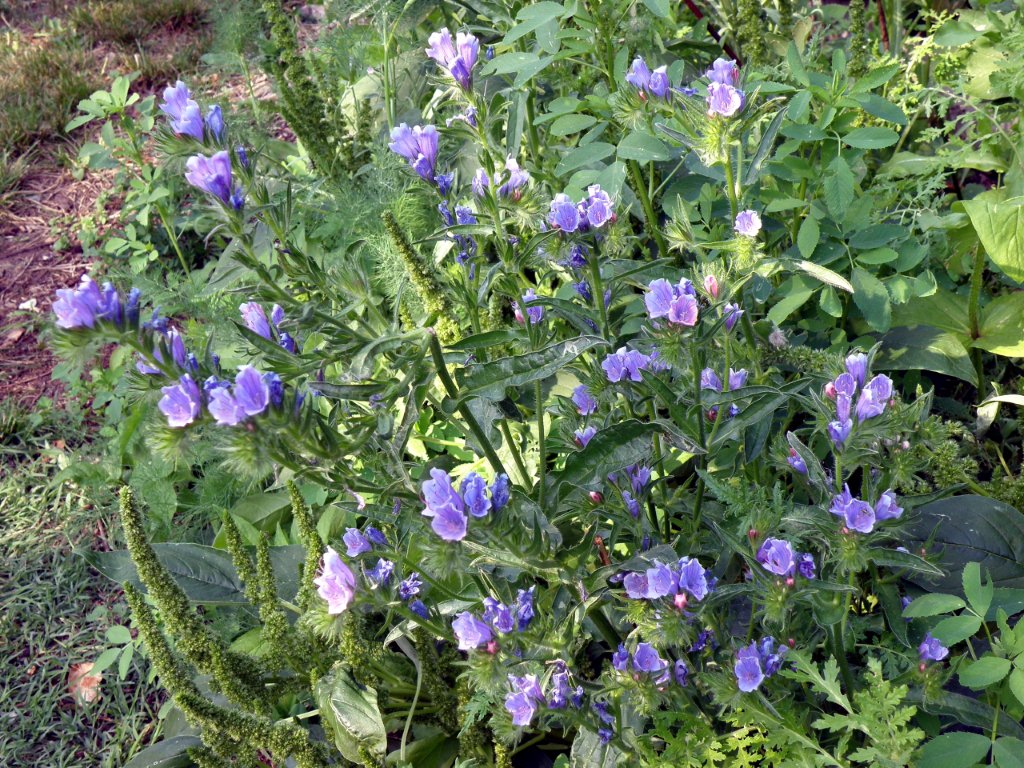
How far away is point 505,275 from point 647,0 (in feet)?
2.63

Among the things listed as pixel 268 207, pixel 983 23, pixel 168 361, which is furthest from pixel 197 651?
pixel 983 23

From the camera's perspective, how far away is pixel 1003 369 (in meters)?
2.61

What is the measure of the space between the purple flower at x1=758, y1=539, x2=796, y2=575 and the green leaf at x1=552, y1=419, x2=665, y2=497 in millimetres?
246

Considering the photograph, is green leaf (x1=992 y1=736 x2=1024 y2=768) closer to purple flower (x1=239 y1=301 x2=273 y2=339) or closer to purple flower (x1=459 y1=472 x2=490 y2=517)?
purple flower (x1=459 y1=472 x2=490 y2=517)

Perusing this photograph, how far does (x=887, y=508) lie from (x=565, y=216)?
67cm

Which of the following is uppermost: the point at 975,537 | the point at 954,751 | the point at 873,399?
the point at 873,399

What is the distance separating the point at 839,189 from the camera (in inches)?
87.7

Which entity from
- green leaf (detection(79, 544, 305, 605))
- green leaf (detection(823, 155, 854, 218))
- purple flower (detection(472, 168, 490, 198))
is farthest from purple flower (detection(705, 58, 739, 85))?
green leaf (detection(79, 544, 305, 605))

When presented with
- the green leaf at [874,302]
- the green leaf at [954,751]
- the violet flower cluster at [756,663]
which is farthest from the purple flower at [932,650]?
the green leaf at [874,302]

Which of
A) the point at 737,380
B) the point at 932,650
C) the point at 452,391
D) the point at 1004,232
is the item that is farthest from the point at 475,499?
the point at 1004,232

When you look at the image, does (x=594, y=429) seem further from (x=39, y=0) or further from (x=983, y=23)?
(x=39, y=0)

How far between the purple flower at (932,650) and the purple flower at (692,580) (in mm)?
445

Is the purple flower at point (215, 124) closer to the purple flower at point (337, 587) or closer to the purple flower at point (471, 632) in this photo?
the purple flower at point (337, 587)

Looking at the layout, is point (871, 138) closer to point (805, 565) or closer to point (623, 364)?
point (623, 364)
